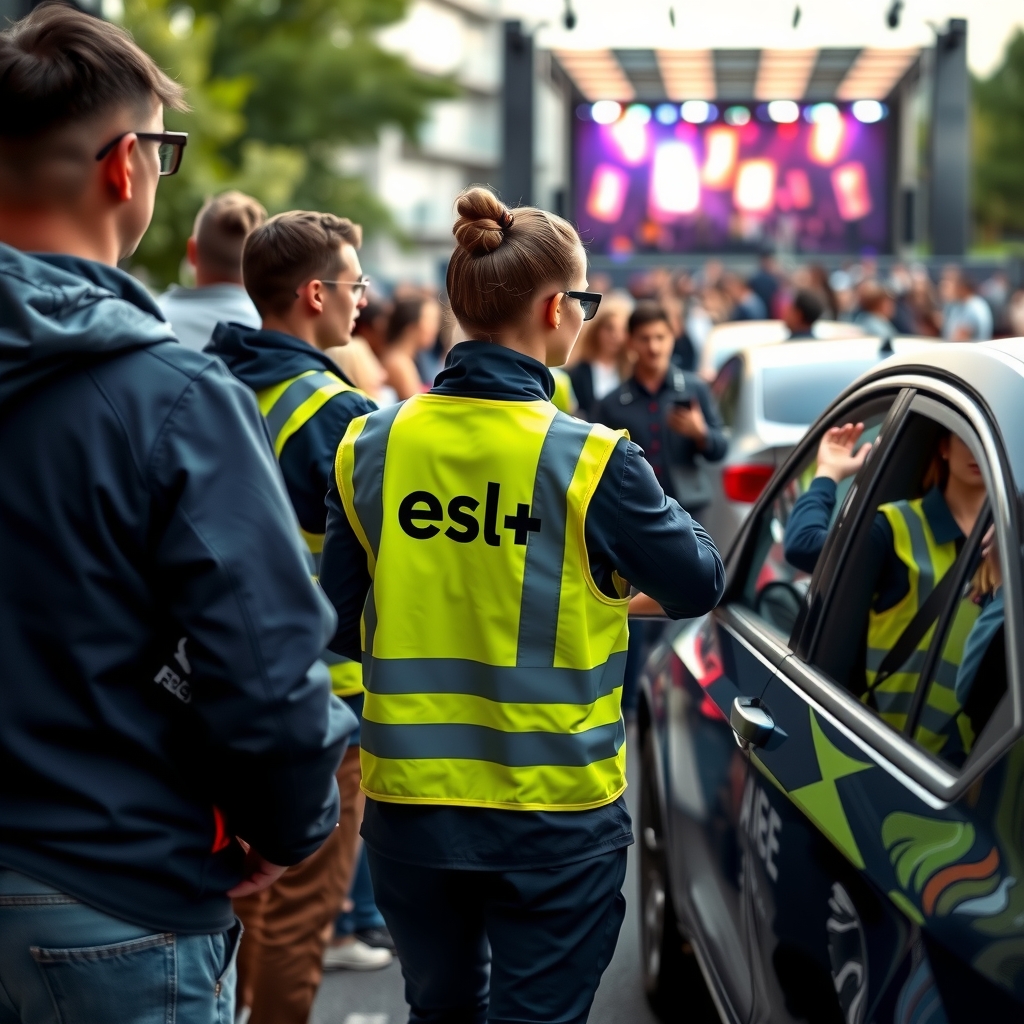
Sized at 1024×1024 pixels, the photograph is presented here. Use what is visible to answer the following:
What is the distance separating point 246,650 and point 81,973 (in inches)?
16.7

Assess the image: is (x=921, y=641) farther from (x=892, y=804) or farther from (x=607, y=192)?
(x=607, y=192)

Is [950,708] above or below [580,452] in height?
below

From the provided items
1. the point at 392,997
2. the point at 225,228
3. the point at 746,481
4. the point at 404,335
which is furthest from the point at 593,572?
the point at 404,335

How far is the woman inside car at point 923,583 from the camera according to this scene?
223cm

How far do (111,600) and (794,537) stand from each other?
1.73 meters

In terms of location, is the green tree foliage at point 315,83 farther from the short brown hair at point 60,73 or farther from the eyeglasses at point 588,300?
the short brown hair at point 60,73

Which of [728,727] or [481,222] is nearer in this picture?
[481,222]

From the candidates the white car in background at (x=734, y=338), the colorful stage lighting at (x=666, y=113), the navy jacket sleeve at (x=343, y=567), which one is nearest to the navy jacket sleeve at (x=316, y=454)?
the navy jacket sleeve at (x=343, y=567)

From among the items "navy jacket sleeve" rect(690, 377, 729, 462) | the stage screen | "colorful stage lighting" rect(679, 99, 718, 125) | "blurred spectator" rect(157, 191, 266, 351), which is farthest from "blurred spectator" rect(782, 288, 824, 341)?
"colorful stage lighting" rect(679, 99, 718, 125)

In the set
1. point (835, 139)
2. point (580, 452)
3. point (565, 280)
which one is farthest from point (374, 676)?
point (835, 139)

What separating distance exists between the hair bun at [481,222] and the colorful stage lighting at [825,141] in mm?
23783

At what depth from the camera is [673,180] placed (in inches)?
1032

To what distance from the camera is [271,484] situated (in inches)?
72.0

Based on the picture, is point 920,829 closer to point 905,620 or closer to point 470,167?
point 905,620
